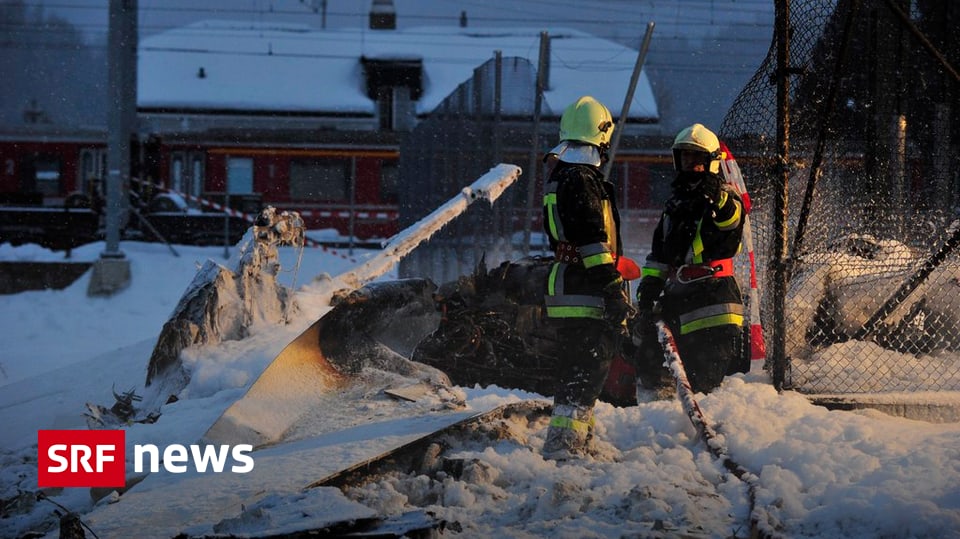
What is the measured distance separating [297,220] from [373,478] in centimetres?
306

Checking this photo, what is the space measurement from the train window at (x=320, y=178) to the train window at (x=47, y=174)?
6.35 m

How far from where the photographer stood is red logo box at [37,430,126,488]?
17.3 feet

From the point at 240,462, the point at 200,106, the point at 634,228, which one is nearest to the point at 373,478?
the point at 240,462

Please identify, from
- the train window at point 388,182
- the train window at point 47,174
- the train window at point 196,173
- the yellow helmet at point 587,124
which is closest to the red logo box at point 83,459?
the yellow helmet at point 587,124

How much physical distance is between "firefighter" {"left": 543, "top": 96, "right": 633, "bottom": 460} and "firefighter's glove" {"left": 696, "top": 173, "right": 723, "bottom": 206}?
64 centimetres

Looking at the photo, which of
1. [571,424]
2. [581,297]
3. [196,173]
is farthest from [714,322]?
[196,173]

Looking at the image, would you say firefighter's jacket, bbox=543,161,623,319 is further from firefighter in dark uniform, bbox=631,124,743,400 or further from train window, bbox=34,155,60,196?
train window, bbox=34,155,60,196

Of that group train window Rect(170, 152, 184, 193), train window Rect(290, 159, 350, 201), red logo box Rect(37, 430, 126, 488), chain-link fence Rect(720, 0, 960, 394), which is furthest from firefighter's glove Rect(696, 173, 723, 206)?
train window Rect(170, 152, 184, 193)

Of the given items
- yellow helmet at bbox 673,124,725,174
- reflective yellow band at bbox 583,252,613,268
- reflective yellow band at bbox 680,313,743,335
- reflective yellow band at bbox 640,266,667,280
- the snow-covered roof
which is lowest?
reflective yellow band at bbox 680,313,743,335

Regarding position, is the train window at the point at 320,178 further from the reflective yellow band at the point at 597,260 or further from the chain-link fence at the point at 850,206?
the reflective yellow band at the point at 597,260

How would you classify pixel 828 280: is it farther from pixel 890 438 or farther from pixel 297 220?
pixel 297 220

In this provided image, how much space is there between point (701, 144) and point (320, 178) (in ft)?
75.0

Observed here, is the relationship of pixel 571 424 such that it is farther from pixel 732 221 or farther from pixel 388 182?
pixel 388 182

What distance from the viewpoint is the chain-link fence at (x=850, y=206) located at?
6.50 metres
